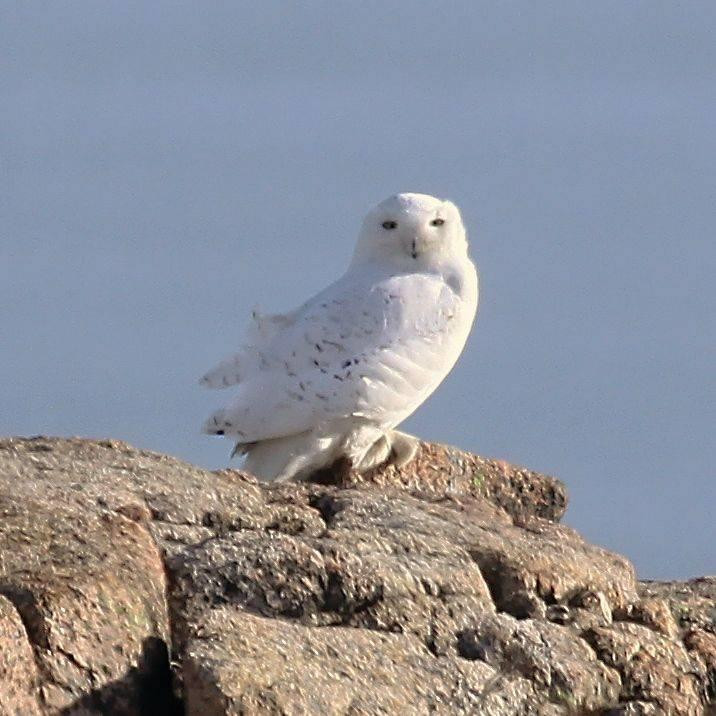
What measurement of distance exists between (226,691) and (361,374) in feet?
22.1

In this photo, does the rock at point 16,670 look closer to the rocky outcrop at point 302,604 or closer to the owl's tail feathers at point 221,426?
the rocky outcrop at point 302,604

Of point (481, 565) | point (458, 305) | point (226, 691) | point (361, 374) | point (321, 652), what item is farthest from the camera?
point (458, 305)

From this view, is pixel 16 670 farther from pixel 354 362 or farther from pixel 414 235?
pixel 414 235

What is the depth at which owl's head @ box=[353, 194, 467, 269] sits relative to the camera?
15242mm

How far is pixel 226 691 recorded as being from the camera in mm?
7199

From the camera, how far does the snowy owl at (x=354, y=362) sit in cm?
1361

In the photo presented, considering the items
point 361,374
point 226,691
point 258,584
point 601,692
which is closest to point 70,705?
point 226,691

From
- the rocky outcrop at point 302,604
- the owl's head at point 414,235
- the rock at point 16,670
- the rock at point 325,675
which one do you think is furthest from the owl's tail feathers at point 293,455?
the rock at point 16,670

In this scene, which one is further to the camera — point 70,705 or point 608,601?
point 608,601

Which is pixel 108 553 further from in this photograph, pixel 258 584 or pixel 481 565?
pixel 481 565

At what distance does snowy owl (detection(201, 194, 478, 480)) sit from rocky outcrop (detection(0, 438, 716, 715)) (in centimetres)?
388

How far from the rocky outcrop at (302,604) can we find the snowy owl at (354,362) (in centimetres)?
388

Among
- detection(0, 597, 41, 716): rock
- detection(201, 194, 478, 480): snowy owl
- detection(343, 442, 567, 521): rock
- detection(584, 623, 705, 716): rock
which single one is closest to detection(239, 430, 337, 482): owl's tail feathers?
detection(201, 194, 478, 480): snowy owl

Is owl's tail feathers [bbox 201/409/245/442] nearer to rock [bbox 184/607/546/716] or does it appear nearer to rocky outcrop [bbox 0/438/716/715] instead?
rocky outcrop [bbox 0/438/716/715]
